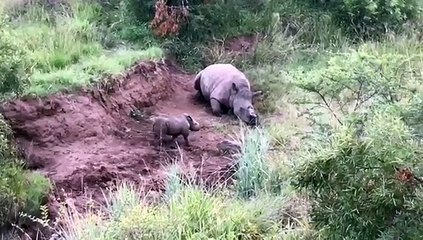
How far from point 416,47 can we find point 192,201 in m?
6.33

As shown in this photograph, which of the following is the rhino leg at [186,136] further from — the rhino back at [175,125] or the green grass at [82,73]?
the green grass at [82,73]

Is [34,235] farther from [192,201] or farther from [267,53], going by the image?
[267,53]

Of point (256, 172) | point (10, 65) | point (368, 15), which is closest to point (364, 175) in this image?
point (256, 172)

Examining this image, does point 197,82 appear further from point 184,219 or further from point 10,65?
point 184,219

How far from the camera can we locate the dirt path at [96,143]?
754 cm

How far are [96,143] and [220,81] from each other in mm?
2549

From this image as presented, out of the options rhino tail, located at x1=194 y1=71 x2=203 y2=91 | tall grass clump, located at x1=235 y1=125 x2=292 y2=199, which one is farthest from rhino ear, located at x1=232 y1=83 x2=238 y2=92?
tall grass clump, located at x1=235 y1=125 x2=292 y2=199

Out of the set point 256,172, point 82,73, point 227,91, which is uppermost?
point 82,73

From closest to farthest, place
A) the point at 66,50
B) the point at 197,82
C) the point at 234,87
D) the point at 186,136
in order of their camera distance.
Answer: the point at 186,136
the point at 66,50
the point at 234,87
the point at 197,82

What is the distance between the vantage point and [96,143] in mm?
8258

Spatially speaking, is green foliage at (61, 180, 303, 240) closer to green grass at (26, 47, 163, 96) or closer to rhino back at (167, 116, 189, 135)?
rhino back at (167, 116, 189, 135)

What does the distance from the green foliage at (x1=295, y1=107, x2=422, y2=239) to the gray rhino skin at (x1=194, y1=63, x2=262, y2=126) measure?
14.9 ft

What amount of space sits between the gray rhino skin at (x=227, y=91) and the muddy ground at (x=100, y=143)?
0.24m

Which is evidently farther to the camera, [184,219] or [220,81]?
[220,81]
